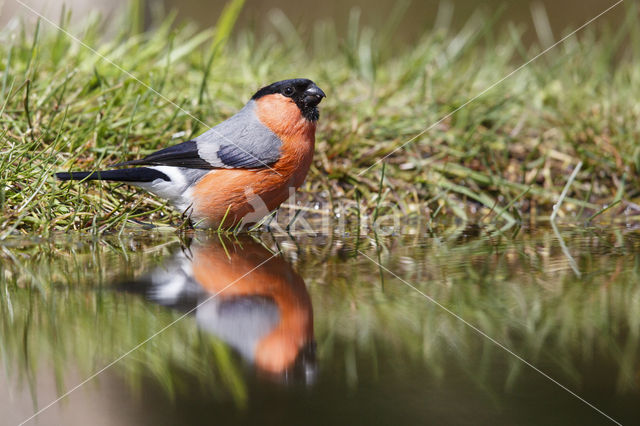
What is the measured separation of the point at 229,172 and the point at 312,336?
1658 mm

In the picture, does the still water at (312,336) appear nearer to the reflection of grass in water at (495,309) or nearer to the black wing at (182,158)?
the reflection of grass in water at (495,309)

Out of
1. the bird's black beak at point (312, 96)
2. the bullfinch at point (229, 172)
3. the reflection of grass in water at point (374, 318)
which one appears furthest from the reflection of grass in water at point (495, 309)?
the bird's black beak at point (312, 96)

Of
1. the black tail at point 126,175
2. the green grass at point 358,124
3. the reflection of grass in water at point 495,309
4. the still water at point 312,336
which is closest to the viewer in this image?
the still water at point 312,336

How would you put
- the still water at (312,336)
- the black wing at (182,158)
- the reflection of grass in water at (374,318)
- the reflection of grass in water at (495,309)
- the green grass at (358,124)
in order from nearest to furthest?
1. the still water at (312,336)
2. the reflection of grass in water at (374,318)
3. the reflection of grass in water at (495,309)
4. the black wing at (182,158)
5. the green grass at (358,124)

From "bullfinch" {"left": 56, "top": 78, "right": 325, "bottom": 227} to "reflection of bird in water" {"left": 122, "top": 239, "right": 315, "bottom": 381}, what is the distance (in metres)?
0.57

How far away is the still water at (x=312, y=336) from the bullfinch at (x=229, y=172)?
523mm

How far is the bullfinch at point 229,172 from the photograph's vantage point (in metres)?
3.24

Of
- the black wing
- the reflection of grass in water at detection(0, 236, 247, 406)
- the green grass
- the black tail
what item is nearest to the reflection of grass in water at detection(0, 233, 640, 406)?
the reflection of grass in water at detection(0, 236, 247, 406)

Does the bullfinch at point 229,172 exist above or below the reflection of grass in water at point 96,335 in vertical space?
above

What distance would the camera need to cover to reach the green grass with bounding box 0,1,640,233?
11.3 feet

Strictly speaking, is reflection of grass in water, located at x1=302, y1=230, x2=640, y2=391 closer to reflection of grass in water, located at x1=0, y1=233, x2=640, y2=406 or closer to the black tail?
reflection of grass in water, located at x1=0, y1=233, x2=640, y2=406

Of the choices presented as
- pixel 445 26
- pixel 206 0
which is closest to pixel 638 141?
pixel 445 26

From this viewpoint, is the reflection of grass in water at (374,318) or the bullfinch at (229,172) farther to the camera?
the bullfinch at (229,172)

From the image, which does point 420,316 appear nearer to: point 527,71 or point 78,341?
point 78,341
